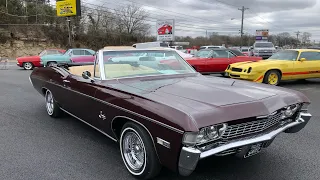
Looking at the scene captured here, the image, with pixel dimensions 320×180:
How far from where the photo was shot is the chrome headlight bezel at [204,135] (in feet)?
8.48

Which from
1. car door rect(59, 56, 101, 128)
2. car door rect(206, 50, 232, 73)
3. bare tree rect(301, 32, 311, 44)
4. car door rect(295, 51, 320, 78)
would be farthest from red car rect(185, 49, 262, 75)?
bare tree rect(301, 32, 311, 44)

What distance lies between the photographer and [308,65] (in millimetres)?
10875

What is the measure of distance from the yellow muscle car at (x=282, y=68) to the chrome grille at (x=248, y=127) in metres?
7.35

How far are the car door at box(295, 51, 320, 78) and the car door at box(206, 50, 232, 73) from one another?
354 cm

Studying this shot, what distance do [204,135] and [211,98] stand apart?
0.53 meters

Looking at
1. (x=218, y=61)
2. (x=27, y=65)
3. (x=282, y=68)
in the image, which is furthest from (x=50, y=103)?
(x=27, y=65)

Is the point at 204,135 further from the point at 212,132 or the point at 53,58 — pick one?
the point at 53,58

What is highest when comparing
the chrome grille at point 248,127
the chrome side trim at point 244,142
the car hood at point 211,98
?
the car hood at point 211,98

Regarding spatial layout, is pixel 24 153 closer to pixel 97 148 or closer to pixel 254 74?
pixel 97 148

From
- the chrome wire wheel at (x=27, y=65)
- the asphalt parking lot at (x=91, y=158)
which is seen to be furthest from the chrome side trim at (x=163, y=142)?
the chrome wire wheel at (x=27, y=65)

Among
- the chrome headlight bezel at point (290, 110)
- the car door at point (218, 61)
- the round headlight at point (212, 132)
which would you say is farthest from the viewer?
the car door at point (218, 61)

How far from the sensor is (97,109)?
394cm

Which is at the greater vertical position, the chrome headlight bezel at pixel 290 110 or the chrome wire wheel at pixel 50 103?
the chrome headlight bezel at pixel 290 110

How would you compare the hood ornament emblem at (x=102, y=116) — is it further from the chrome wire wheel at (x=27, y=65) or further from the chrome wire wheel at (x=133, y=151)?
the chrome wire wheel at (x=27, y=65)
